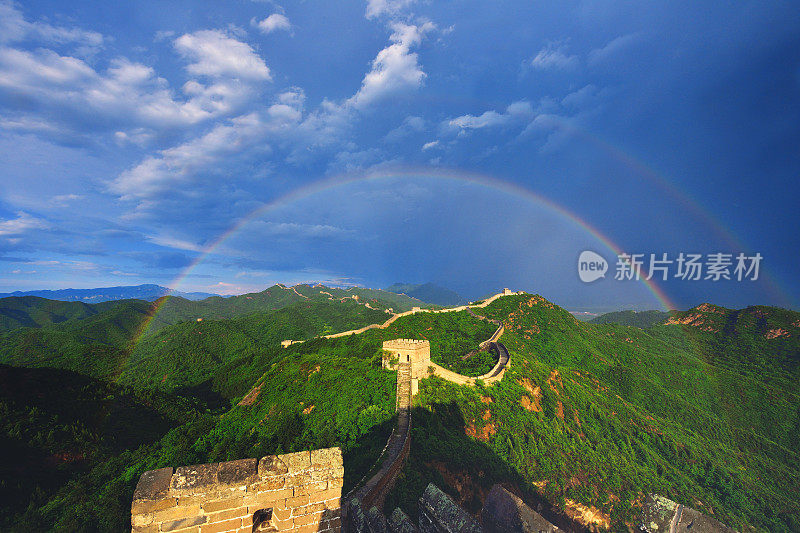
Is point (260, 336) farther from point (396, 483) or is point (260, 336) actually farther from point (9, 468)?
point (396, 483)

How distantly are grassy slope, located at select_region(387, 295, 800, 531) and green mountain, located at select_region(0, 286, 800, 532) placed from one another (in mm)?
157

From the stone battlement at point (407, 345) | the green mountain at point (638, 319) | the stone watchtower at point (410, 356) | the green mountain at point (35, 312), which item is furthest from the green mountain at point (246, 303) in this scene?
the green mountain at point (638, 319)

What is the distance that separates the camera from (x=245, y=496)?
15.9 ft

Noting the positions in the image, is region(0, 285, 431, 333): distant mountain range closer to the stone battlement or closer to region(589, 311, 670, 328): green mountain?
the stone battlement

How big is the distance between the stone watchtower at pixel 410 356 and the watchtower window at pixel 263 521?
16.0 meters

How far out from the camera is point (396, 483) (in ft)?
46.7

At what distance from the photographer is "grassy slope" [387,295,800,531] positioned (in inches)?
856

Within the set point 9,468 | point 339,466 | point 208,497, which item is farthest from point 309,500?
point 9,468

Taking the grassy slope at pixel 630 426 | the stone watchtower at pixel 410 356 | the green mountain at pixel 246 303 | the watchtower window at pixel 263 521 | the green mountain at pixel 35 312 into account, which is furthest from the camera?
→ the green mountain at pixel 246 303

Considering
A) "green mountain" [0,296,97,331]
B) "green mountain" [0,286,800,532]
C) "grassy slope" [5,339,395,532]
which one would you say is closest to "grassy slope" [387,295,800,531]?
"green mountain" [0,286,800,532]

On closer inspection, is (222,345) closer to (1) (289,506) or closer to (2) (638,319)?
(1) (289,506)

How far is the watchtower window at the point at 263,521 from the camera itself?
5.21m

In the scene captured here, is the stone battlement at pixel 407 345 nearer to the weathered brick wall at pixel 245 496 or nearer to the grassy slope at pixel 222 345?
the weathered brick wall at pixel 245 496

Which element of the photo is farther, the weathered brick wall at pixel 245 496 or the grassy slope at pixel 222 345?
the grassy slope at pixel 222 345
